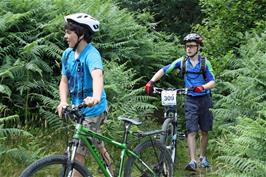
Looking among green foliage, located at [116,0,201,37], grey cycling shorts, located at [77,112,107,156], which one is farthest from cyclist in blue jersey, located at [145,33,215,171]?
green foliage, located at [116,0,201,37]

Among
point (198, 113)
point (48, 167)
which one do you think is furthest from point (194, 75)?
point (48, 167)

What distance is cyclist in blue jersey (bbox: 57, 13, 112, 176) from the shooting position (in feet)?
16.1

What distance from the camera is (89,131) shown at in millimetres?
4766

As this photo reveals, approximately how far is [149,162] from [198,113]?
204cm

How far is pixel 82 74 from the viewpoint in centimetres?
505

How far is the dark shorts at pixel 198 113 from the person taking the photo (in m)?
Answer: 7.47

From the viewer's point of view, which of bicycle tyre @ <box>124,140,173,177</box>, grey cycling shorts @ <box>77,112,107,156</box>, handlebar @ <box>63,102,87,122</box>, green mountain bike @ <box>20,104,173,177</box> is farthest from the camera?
bicycle tyre @ <box>124,140,173,177</box>

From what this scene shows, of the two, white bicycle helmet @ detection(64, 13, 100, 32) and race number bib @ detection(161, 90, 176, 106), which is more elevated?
white bicycle helmet @ detection(64, 13, 100, 32)

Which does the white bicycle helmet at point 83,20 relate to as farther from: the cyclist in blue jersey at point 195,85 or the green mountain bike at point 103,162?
the cyclist in blue jersey at point 195,85

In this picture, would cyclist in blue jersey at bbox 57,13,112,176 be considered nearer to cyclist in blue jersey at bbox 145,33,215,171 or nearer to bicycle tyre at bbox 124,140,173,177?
bicycle tyre at bbox 124,140,173,177

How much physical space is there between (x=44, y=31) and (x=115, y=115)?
2.38 m

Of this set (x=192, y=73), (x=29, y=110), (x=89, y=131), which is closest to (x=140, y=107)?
(x=192, y=73)

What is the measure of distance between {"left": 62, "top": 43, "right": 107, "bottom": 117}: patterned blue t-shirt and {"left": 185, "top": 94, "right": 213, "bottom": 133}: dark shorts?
8.37 feet

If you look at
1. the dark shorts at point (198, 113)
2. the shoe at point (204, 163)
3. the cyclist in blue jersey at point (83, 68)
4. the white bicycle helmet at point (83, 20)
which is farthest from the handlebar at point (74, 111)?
the shoe at point (204, 163)
